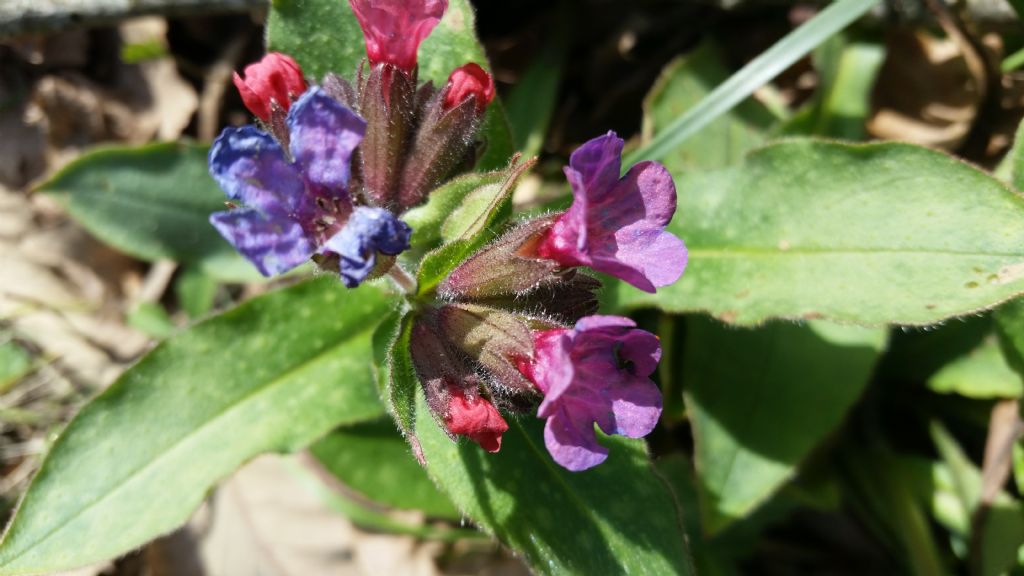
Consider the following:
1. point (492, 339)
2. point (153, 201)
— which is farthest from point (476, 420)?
point (153, 201)

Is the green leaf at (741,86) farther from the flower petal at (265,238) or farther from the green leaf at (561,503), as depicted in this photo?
the flower petal at (265,238)

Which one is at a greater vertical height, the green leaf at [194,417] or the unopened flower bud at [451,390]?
the unopened flower bud at [451,390]

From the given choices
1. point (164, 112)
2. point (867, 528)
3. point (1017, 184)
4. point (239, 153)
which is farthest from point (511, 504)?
point (164, 112)

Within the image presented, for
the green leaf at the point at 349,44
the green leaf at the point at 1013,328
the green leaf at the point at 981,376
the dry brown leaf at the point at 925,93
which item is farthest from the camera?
the dry brown leaf at the point at 925,93

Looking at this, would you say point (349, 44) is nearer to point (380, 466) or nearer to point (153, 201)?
point (153, 201)

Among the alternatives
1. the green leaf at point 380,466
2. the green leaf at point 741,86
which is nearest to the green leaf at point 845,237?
the green leaf at point 741,86

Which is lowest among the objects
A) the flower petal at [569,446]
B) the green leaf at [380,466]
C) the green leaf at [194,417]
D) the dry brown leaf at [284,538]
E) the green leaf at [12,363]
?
the dry brown leaf at [284,538]

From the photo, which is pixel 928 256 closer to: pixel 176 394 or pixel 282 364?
pixel 282 364
